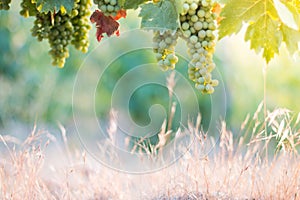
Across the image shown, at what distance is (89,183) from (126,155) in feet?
6.95

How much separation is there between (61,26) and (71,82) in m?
4.15

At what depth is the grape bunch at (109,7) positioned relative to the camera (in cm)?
103

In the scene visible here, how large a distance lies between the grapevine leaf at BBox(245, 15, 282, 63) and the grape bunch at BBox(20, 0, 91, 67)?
41cm

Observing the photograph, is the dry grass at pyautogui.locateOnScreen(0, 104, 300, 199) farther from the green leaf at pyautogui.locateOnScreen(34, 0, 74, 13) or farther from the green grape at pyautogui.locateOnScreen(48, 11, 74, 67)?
the green leaf at pyautogui.locateOnScreen(34, 0, 74, 13)

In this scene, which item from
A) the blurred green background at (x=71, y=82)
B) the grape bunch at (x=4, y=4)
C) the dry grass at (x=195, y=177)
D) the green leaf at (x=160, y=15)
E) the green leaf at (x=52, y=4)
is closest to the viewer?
the green leaf at (x=160, y=15)

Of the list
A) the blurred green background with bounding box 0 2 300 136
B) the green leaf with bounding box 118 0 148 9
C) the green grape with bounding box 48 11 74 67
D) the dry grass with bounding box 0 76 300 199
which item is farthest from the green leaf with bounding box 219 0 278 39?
the blurred green background with bounding box 0 2 300 136

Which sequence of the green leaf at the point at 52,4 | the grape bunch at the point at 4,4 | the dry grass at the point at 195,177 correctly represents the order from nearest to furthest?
the green leaf at the point at 52,4, the grape bunch at the point at 4,4, the dry grass at the point at 195,177

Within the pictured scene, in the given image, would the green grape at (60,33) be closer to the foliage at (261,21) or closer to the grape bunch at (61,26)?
the grape bunch at (61,26)

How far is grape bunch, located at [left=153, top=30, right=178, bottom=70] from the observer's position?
0.97 metres

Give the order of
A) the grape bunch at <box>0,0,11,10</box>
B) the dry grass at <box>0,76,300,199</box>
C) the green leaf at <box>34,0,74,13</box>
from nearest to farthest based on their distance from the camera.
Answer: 1. the green leaf at <box>34,0,74,13</box>
2. the grape bunch at <box>0,0,11,10</box>
3. the dry grass at <box>0,76,300,199</box>

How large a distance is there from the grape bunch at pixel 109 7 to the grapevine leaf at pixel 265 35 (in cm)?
25

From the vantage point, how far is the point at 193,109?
4.50 meters

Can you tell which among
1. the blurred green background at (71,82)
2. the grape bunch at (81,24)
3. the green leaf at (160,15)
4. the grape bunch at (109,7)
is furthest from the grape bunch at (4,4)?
the blurred green background at (71,82)

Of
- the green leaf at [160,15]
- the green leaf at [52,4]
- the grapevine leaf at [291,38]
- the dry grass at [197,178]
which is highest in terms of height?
the green leaf at [52,4]
